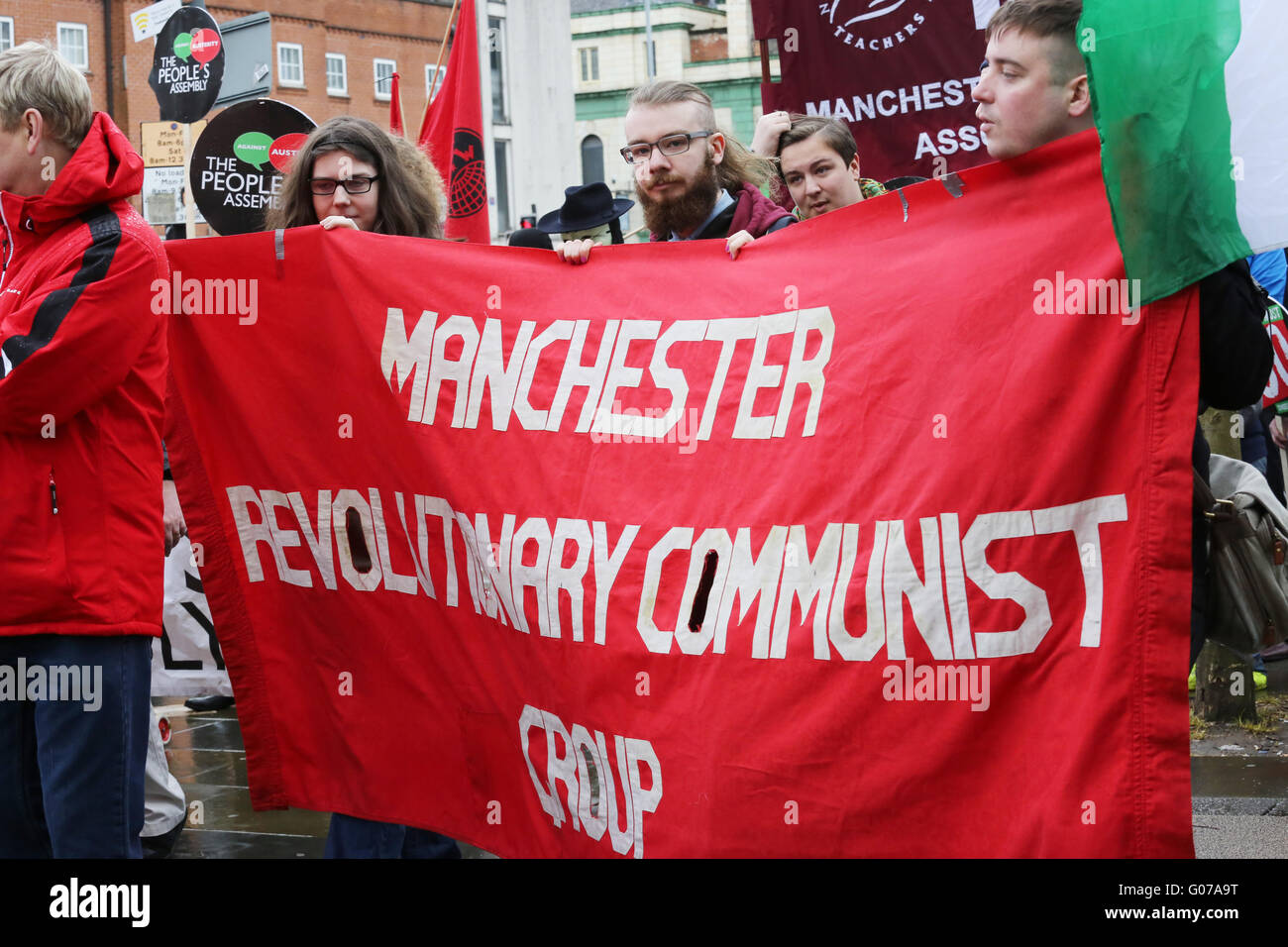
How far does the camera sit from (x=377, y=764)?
4.16m

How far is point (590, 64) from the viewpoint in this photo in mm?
79312

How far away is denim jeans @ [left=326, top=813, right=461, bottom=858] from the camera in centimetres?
418

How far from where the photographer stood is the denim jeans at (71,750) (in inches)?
130

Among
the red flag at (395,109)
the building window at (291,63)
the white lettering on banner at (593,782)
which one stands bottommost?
the white lettering on banner at (593,782)

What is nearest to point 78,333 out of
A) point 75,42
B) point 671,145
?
point 671,145

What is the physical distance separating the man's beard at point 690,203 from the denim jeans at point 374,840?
1.94m

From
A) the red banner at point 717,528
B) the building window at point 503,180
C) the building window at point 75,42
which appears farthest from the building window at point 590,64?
the red banner at point 717,528

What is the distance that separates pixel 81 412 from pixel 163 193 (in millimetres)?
9809

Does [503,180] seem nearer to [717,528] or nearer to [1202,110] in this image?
[717,528]

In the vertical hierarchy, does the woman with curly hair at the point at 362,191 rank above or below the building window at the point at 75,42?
below

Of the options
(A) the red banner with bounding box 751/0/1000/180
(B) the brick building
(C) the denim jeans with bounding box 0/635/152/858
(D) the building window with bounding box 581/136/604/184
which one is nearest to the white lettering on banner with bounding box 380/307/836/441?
(C) the denim jeans with bounding box 0/635/152/858

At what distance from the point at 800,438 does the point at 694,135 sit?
132cm

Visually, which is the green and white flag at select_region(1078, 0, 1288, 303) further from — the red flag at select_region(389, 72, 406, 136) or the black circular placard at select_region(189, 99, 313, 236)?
the red flag at select_region(389, 72, 406, 136)

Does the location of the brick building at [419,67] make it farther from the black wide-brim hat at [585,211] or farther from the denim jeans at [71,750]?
the denim jeans at [71,750]
